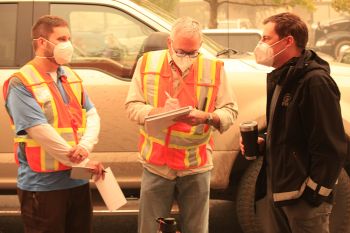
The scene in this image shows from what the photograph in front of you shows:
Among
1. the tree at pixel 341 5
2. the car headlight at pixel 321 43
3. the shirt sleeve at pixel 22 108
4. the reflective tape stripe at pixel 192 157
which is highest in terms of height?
the tree at pixel 341 5

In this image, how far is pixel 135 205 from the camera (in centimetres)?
585

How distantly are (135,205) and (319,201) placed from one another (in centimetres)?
248

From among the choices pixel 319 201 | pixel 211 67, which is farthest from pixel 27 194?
pixel 319 201

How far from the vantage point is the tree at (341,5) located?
55.9 feet

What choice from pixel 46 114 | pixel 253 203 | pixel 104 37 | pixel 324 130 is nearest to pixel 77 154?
pixel 46 114

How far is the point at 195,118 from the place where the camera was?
414cm

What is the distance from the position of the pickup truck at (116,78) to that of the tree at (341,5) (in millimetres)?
11700

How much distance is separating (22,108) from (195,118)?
969mm

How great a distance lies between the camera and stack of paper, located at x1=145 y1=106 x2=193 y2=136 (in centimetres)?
399

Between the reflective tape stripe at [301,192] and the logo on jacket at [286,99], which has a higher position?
the logo on jacket at [286,99]

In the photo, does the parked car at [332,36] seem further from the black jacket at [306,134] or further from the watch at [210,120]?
the black jacket at [306,134]

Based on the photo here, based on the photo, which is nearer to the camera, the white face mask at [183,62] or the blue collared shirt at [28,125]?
the blue collared shirt at [28,125]

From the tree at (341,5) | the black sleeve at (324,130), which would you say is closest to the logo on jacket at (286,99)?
the black sleeve at (324,130)

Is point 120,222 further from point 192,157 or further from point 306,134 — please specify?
point 306,134
